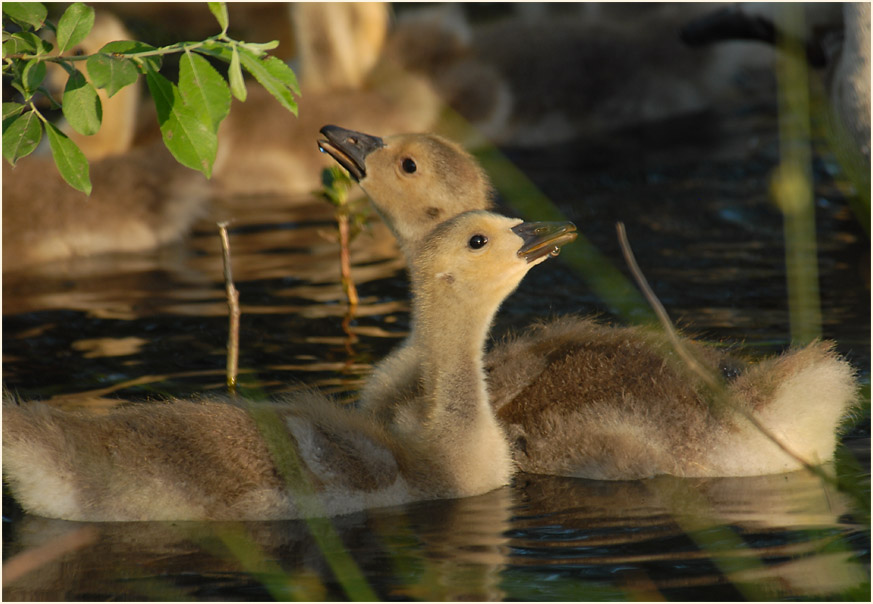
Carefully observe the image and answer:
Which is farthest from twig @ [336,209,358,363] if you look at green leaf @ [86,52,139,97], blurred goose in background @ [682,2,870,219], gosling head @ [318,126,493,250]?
green leaf @ [86,52,139,97]

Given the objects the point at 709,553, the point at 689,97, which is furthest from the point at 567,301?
the point at 689,97

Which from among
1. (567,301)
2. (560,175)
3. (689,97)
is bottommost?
(567,301)

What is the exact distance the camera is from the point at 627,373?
17.1 ft

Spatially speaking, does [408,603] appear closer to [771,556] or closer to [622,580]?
[622,580]

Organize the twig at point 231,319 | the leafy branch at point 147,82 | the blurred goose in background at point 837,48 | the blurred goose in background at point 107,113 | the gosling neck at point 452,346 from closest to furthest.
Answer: the leafy branch at point 147,82 < the gosling neck at point 452,346 < the twig at point 231,319 < the blurred goose in background at point 837,48 < the blurred goose in background at point 107,113

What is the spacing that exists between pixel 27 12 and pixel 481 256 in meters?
1.80

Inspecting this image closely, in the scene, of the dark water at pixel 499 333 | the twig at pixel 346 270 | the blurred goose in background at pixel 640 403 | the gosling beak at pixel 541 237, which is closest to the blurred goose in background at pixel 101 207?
the dark water at pixel 499 333

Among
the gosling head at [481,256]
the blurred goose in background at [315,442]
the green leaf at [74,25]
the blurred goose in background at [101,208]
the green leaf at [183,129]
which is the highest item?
the blurred goose in background at [101,208]

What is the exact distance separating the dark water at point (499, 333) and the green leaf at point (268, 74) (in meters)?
1.40

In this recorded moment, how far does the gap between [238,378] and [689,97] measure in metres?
7.28

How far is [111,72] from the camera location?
353 centimetres

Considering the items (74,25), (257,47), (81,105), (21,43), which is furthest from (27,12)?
(257,47)

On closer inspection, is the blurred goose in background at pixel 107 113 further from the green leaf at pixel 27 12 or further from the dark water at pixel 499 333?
the green leaf at pixel 27 12

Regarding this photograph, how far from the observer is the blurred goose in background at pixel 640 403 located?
4.97 metres
